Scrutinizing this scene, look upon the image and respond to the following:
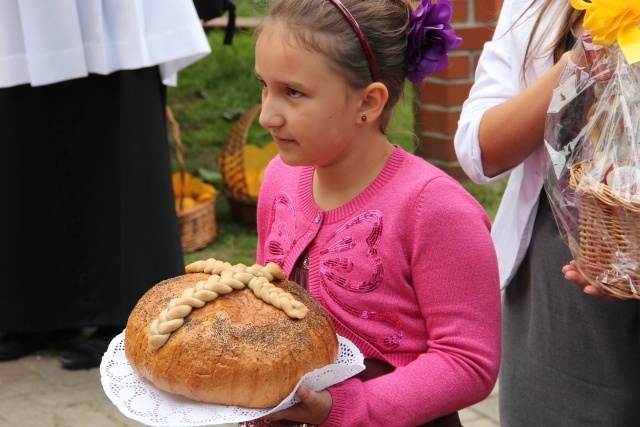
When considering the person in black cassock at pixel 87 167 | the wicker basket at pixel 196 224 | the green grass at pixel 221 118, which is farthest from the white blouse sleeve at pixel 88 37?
the green grass at pixel 221 118

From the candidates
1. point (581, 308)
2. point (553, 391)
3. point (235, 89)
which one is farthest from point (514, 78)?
point (235, 89)

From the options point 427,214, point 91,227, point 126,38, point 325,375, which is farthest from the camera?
point 91,227

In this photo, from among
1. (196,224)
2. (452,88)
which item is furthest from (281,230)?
(452,88)

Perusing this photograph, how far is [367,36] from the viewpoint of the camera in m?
1.95

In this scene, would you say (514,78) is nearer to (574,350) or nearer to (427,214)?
(427,214)

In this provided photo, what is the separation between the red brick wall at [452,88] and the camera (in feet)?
19.9

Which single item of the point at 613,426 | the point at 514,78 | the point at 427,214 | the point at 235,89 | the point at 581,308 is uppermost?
the point at 514,78

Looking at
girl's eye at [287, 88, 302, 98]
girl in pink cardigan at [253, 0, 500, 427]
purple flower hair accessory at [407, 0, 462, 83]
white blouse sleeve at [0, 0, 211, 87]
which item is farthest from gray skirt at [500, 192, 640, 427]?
white blouse sleeve at [0, 0, 211, 87]

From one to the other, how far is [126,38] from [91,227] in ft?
2.96

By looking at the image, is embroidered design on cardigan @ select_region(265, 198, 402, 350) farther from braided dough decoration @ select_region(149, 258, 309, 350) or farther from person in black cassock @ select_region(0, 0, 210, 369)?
person in black cassock @ select_region(0, 0, 210, 369)

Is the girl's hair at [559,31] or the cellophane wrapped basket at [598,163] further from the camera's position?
the girl's hair at [559,31]

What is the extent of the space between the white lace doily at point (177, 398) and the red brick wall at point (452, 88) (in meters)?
4.19

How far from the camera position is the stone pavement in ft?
13.1

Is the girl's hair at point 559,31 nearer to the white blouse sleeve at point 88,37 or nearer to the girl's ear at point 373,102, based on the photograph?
the girl's ear at point 373,102
